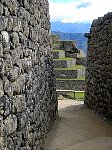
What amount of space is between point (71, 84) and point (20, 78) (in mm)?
25893

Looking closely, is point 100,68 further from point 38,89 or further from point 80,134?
point 38,89

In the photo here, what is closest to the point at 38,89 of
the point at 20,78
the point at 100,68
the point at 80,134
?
the point at 20,78

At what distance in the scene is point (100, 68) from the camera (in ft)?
42.7

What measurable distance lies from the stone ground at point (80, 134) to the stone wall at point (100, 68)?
0.59m

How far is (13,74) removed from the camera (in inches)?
208

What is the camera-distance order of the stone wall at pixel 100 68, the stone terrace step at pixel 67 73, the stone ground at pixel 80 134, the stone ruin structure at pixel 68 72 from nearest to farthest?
1. the stone ground at pixel 80 134
2. the stone wall at pixel 100 68
3. the stone ruin structure at pixel 68 72
4. the stone terrace step at pixel 67 73

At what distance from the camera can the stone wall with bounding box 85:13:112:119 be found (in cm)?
1178

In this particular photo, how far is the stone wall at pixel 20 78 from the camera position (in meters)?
4.86

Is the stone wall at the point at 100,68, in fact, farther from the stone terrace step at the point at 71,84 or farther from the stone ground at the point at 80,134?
the stone terrace step at the point at 71,84

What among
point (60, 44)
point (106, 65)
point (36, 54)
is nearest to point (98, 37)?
point (106, 65)

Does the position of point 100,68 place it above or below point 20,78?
below

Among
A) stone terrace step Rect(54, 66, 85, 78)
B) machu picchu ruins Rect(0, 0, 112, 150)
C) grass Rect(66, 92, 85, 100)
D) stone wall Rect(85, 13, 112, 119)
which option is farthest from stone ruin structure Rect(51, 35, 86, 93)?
machu picchu ruins Rect(0, 0, 112, 150)

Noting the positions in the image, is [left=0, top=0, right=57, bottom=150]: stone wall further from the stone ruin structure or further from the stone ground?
the stone ruin structure

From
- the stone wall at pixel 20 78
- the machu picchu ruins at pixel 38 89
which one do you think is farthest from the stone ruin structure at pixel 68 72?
the stone wall at pixel 20 78
